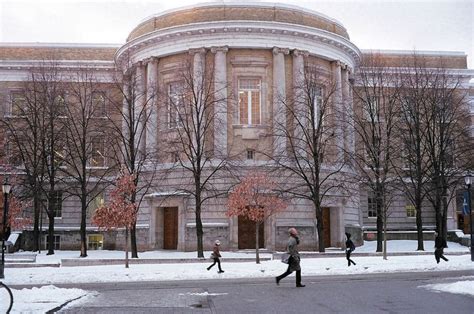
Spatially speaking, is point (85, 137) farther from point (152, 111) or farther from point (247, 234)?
point (247, 234)

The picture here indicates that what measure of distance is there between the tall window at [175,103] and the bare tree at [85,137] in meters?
4.50

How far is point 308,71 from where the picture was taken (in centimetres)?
3841

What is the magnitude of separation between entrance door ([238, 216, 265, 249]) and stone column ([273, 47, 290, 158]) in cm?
503

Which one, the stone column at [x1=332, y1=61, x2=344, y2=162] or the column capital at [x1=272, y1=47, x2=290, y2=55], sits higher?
the column capital at [x1=272, y1=47, x2=290, y2=55]

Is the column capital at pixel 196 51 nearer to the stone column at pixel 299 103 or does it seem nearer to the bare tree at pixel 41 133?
the stone column at pixel 299 103

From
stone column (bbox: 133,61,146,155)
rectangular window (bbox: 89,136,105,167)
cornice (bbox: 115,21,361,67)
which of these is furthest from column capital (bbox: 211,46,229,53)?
rectangular window (bbox: 89,136,105,167)

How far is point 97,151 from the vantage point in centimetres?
4512

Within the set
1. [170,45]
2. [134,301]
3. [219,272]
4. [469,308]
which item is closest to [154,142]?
[170,45]

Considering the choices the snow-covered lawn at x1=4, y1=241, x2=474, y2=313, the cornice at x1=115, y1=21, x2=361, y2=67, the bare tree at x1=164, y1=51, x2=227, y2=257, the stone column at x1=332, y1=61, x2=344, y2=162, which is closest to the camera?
the snow-covered lawn at x1=4, y1=241, x2=474, y2=313

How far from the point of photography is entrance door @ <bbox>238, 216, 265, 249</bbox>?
39.2 m

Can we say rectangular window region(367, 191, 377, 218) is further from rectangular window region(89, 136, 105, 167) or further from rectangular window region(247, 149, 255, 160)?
rectangular window region(89, 136, 105, 167)

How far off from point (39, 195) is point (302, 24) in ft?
72.6

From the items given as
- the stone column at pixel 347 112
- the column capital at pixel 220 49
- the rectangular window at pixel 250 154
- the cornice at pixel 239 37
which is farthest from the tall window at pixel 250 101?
the stone column at pixel 347 112

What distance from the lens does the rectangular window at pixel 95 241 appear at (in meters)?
47.5
